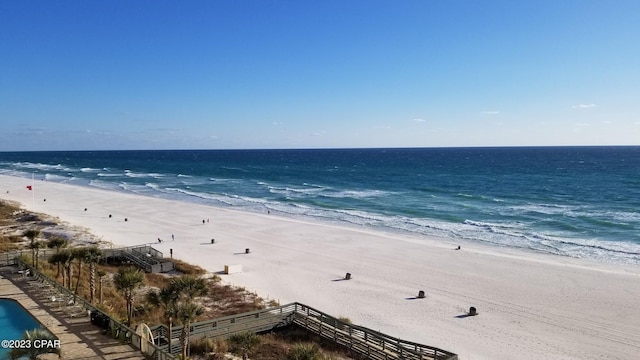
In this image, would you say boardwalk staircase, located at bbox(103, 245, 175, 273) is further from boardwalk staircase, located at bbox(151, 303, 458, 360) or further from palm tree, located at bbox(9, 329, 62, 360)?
palm tree, located at bbox(9, 329, 62, 360)

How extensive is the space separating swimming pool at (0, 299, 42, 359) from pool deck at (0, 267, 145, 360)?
0.20 m

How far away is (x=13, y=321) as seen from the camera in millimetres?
16547

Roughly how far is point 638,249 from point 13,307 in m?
40.5

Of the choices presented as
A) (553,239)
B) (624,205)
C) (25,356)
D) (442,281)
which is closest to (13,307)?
(25,356)

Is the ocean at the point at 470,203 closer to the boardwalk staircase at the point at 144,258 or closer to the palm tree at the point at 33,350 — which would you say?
the boardwalk staircase at the point at 144,258

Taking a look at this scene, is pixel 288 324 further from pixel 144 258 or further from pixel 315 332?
pixel 144 258

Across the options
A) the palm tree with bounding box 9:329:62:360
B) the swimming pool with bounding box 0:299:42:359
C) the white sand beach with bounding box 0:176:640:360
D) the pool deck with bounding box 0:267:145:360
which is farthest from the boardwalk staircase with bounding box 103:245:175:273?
the palm tree with bounding box 9:329:62:360

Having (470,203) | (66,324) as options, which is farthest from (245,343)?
(470,203)

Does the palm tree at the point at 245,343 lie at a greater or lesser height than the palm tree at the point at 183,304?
lesser

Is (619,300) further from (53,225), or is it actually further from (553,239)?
(53,225)

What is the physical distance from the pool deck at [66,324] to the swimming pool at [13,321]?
202mm

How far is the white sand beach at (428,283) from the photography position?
20656 mm

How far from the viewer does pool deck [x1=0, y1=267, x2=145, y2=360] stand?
45.6ft

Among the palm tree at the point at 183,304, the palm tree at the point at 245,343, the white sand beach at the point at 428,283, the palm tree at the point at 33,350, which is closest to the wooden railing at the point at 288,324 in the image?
the palm tree at the point at 183,304
